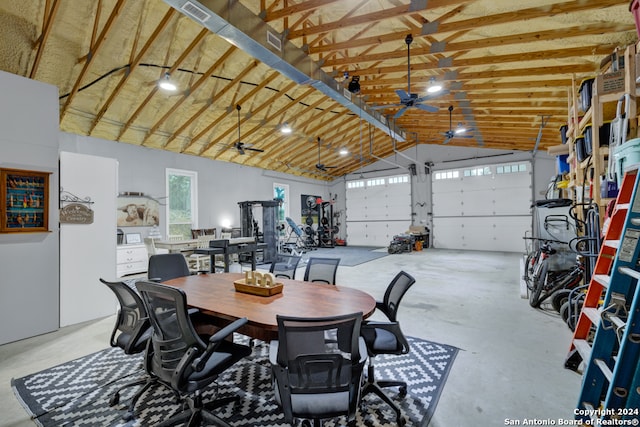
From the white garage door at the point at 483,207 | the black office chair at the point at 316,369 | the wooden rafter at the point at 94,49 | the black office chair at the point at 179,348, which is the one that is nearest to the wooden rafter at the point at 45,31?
the wooden rafter at the point at 94,49

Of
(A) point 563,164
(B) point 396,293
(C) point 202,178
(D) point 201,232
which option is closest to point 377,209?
(C) point 202,178

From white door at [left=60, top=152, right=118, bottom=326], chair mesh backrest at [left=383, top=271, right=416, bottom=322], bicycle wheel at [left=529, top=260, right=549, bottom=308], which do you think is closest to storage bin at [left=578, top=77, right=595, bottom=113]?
bicycle wheel at [left=529, top=260, right=549, bottom=308]

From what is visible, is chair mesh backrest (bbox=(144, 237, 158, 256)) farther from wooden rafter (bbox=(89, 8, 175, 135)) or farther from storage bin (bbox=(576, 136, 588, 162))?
storage bin (bbox=(576, 136, 588, 162))

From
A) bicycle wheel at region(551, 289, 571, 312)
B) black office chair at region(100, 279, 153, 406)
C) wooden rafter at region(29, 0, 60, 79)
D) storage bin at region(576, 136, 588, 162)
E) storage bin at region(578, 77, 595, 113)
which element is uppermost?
wooden rafter at region(29, 0, 60, 79)

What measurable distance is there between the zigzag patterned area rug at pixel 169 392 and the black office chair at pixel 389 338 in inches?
4.3

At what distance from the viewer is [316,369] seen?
1513 mm

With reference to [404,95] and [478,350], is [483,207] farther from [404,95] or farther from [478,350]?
[478,350]

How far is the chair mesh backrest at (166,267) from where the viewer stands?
10.7 feet

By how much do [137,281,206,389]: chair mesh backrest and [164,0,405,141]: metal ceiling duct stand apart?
3.17 meters

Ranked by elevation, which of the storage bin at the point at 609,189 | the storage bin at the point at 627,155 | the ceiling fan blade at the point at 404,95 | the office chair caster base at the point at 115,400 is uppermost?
the ceiling fan blade at the point at 404,95

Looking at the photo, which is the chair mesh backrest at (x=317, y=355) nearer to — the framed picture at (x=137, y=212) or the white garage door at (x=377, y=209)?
the framed picture at (x=137, y=212)

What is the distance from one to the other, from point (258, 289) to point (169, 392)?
1.10 metres

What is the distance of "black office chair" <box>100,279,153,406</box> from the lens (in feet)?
7.05

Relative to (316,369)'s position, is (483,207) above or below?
above
